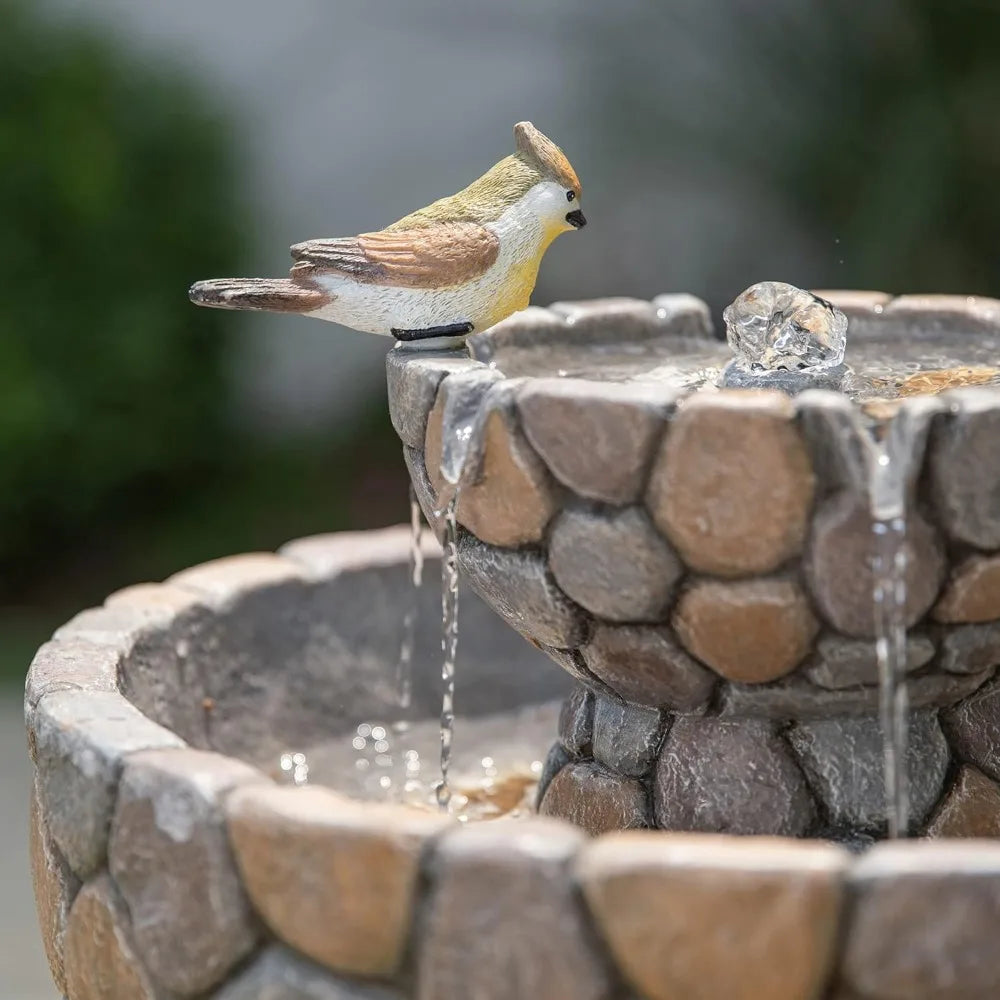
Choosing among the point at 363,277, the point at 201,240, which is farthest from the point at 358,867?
the point at 201,240

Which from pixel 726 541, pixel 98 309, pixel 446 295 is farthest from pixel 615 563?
pixel 98 309

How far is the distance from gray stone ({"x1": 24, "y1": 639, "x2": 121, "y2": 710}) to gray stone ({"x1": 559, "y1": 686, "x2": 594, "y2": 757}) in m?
0.64

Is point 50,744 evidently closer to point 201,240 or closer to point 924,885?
point 924,885

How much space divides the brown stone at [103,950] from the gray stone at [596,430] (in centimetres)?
69

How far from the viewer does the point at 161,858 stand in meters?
1.62

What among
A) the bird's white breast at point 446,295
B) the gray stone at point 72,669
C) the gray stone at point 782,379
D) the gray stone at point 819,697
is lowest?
the gray stone at point 72,669

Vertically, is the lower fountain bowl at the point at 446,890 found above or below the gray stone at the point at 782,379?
below

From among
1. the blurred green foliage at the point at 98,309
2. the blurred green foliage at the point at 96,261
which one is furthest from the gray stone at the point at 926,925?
the blurred green foliage at the point at 96,261

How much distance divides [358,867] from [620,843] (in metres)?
0.26

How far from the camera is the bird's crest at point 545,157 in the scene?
2.09 metres

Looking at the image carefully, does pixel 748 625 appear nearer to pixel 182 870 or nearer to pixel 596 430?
pixel 596 430

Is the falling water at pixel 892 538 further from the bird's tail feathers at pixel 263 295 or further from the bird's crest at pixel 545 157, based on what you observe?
the bird's tail feathers at pixel 263 295

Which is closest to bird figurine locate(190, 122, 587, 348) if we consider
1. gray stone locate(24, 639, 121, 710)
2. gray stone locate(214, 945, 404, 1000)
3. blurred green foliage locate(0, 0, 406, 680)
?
gray stone locate(24, 639, 121, 710)

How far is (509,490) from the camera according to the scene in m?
1.78
